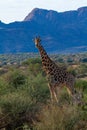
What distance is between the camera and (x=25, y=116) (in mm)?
11305

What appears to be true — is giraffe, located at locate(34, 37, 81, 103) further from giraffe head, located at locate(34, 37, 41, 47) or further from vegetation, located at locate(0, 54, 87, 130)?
vegetation, located at locate(0, 54, 87, 130)

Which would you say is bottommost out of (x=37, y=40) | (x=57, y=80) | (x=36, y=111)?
(x=36, y=111)

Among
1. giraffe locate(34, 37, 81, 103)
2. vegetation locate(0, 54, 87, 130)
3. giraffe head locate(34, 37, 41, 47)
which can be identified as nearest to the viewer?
vegetation locate(0, 54, 87, 130)

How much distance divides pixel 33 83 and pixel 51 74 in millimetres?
983

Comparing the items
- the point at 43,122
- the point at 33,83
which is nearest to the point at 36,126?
the point at 43,122

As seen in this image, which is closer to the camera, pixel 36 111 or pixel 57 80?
pixel 36 111

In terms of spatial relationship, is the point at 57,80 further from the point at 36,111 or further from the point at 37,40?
the point at 36,111

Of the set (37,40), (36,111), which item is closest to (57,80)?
(37,40)

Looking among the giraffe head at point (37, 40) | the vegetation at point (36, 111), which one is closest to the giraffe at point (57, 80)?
the giraffe head at point (37, 40)

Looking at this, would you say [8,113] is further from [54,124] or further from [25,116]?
[54,124]

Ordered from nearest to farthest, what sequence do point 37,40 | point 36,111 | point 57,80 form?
1. point 36,111
2. point 57,80
3. point 37,40

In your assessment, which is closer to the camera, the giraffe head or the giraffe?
the giraffe

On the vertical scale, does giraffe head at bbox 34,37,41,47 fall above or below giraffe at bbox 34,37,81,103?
above

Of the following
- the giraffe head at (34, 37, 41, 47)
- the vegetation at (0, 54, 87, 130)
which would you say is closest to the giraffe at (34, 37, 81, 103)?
the giraffe head at (34, 37, 41, 47)
